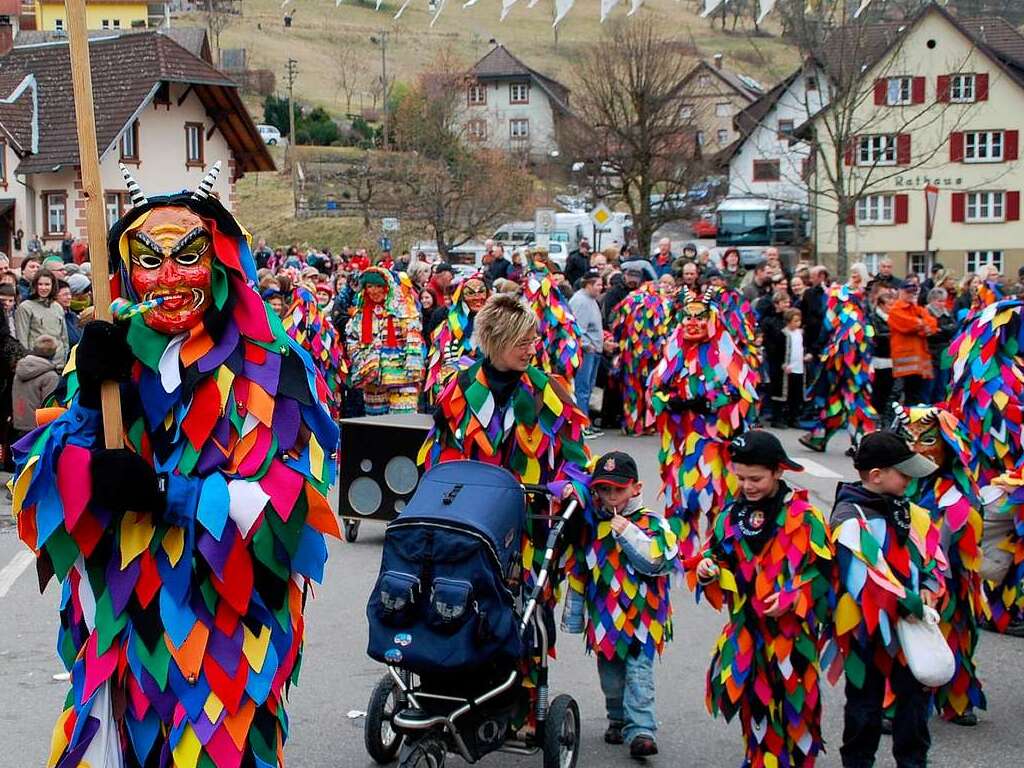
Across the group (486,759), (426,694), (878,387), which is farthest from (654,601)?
(878,387)

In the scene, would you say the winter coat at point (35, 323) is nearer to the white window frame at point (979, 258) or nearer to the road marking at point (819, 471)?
the road marking at point (819, 471)

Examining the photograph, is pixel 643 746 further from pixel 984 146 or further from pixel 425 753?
pixel 984 146

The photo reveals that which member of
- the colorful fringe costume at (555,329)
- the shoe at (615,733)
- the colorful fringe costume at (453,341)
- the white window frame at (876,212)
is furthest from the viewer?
the white window frame at (876,212)

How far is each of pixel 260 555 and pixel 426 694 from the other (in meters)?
1.37

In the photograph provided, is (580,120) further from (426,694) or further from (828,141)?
(426,694)

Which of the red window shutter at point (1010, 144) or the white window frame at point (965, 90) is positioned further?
the red window shutter at point (1010, 144)

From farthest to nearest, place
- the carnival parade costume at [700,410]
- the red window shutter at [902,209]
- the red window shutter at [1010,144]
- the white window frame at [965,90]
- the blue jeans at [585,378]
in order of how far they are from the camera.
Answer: the red window shutter at [902,209] < the red window shutter at [1010,144] < the white window frame at [965,90] < the blue jeans at [585,378] < the carnival parade costume at [700,410]

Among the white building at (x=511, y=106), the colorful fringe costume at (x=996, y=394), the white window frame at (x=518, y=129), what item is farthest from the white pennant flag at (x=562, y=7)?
the white window frame at (x=518, y=129)

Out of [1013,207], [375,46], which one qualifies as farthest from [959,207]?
[375,46]

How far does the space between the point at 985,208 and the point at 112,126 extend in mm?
30136

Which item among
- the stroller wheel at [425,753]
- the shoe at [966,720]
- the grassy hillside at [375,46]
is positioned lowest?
the shoe at [966,720]

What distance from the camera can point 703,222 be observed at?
58.1 m

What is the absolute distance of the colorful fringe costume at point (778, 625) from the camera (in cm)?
554

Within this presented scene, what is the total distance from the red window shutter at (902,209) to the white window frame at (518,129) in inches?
894
